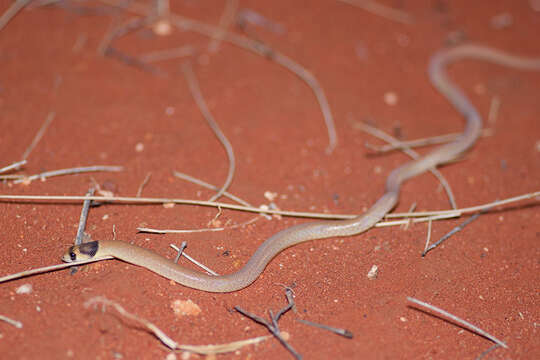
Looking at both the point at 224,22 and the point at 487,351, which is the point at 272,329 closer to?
the point at 487,351

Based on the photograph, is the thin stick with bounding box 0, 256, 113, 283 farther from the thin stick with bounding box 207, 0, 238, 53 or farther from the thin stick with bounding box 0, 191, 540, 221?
the thin stick with bounding box 207, 0, 238, 53

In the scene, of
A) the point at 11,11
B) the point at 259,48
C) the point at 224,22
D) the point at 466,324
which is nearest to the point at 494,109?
the point at 259,48

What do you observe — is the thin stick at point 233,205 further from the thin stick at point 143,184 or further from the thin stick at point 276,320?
the thin stick at point 276,320

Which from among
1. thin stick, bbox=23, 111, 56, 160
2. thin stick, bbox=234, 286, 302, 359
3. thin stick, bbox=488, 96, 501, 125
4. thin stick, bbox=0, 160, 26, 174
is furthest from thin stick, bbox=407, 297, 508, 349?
thin stick, bbox=23, 111, 56, 160

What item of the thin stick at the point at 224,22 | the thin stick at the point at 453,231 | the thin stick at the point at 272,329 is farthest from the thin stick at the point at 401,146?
the thin stick at the point at 272,329

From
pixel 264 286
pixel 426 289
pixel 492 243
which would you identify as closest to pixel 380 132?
pixel 492 243

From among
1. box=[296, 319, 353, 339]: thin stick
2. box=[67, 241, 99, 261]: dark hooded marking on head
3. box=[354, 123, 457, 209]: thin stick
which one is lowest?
box=[296, 319, 353, 339]: thin stick
